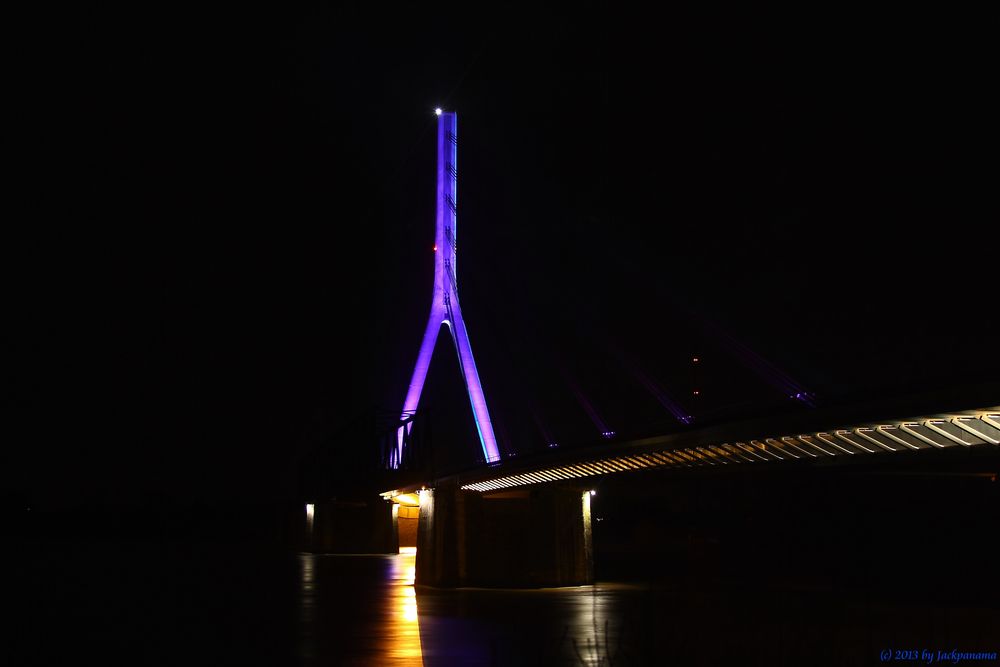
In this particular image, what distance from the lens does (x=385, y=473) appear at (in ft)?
181

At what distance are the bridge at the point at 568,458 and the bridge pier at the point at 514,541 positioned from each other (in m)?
0.03

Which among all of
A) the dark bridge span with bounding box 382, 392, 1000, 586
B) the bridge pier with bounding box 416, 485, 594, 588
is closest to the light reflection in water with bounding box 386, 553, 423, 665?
the bridge pier with bounding box 416, 485, 594, 588

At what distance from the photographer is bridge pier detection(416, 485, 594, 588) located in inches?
1339

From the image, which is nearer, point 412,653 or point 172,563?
point 412,653

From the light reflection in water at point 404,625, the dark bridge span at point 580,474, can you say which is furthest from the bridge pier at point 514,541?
the light reflection in water at point 404,625

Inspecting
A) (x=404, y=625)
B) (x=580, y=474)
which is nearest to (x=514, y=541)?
(x=580, y=474)

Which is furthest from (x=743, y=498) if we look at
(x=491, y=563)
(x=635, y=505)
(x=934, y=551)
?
(x=491, y=563)

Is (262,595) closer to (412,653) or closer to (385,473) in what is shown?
(412,653)

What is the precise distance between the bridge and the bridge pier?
0.03 metres

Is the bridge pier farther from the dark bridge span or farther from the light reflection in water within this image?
the light reflection in water

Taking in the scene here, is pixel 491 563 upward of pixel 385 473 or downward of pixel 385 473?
downward

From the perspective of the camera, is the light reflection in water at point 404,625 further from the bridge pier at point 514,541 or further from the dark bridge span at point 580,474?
the dark bridge span at point 580,474

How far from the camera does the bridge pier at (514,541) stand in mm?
34000

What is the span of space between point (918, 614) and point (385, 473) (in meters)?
33.7
